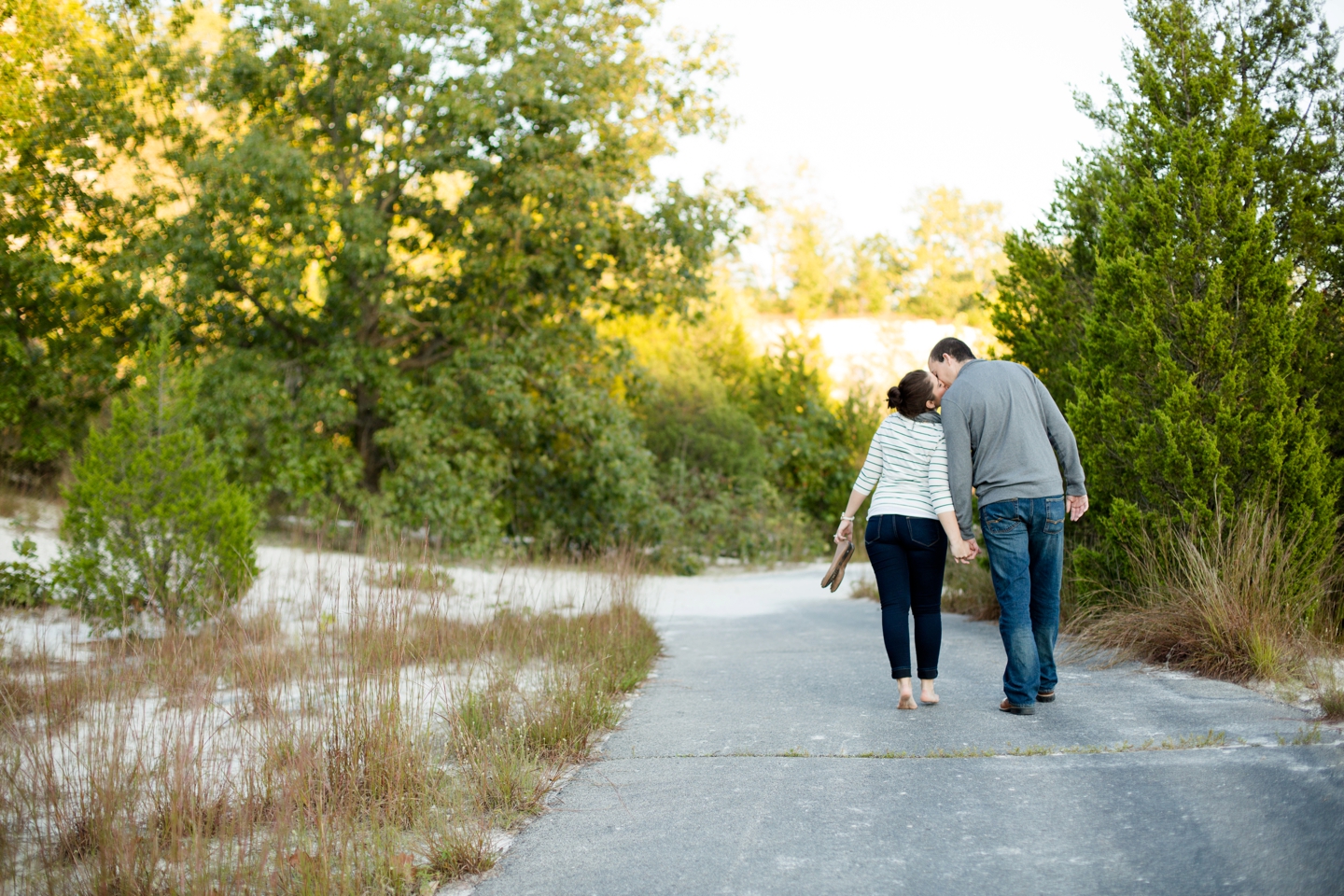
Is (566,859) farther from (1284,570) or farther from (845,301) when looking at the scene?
(845,301)

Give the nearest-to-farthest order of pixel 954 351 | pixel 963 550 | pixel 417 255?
pixel 963 550 → pixel 954 351 → pixel 417 255

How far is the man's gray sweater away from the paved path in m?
1.18

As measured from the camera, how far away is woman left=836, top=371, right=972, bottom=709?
19.2 ft

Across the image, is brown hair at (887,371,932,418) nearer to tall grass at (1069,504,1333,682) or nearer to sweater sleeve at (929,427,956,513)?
sweater sleeve at (929,427,956,513)

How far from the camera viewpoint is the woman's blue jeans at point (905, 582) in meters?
5.86

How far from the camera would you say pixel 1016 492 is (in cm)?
563

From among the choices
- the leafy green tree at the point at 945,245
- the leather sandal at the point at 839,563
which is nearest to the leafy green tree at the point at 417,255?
the leather sandal at the point at 839,563

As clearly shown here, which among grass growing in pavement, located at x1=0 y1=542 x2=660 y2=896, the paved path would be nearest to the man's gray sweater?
the paved path

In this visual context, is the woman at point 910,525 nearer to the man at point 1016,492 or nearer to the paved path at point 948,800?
the man at point 1016,492

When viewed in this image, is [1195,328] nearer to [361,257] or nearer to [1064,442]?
[1064,442]

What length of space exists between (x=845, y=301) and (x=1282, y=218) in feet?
167

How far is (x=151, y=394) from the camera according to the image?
935 cm

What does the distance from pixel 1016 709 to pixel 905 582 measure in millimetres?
873

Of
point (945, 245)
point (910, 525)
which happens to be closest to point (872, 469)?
point (910, 525)
